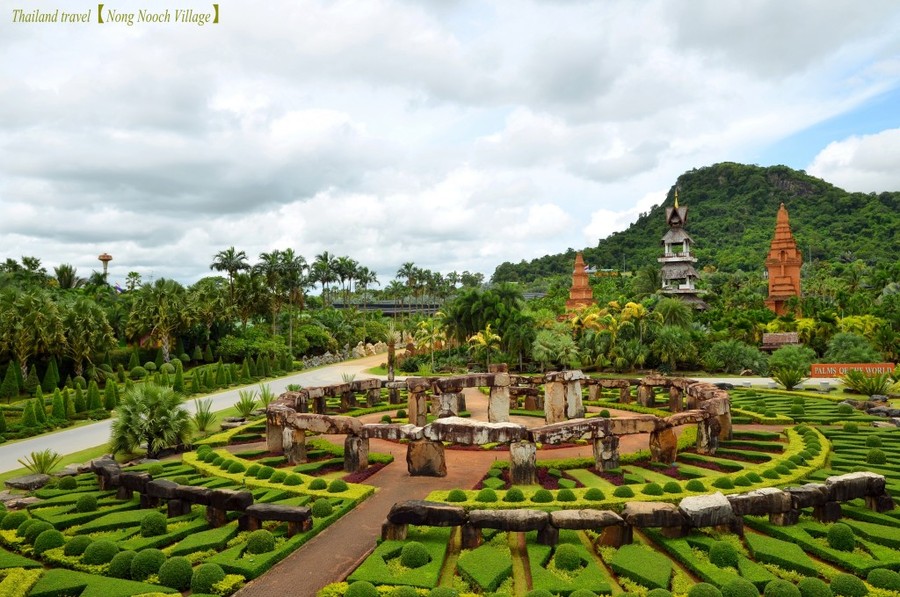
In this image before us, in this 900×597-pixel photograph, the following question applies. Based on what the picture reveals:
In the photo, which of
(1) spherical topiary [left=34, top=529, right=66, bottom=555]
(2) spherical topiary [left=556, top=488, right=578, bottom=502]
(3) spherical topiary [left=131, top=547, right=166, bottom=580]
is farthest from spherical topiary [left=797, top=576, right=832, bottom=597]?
(1) spherical topiary [left=34, top=529, right=66, bottom=555]

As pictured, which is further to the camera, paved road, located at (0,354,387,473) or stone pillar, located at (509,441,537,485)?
paved road, located at (0,354,387,473)

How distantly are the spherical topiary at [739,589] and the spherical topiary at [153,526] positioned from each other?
16389mm

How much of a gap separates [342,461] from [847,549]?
19809 millimetres

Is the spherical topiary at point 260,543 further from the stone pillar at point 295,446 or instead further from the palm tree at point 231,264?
the palm tree at point 231,264

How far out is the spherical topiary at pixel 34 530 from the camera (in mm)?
18391

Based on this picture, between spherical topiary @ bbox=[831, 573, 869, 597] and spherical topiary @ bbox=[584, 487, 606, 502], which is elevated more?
spherical topiary @ bbox=[584, 487, 606, 502]

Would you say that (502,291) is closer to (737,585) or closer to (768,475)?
(768,475)

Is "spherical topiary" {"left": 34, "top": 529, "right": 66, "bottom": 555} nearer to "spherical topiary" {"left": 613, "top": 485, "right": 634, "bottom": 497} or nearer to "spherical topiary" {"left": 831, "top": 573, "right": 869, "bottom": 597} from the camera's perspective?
"spherical topiary" {"left": 613, "top": 485, "right": 634, "bottom": 497}

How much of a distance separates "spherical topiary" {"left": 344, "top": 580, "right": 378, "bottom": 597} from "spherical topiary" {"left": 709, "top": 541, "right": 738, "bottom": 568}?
9248 mm

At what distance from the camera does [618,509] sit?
20.0 meters

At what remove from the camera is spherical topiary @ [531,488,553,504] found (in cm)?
2045

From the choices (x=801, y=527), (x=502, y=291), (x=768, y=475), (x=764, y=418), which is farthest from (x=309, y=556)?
(x=502, y=291)

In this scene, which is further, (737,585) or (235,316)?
(235,316)

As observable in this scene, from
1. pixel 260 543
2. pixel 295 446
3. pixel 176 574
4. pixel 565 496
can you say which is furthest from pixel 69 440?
pixel 565 496
